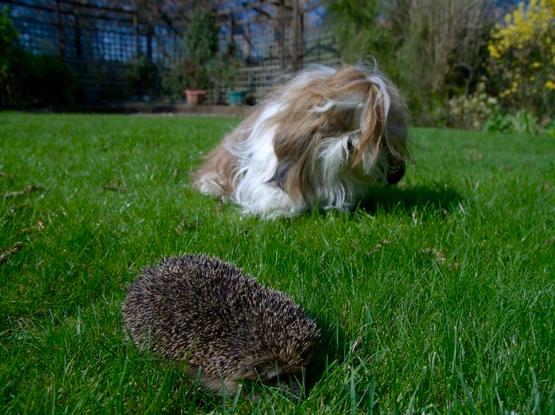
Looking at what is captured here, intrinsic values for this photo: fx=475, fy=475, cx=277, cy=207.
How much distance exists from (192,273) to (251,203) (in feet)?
6.50

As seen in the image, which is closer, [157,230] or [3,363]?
[3,363]

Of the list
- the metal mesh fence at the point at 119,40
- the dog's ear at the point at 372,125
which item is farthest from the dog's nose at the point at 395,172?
the metal mesh fence at the point at 119,40

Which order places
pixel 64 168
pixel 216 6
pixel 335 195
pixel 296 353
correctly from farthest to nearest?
pixel 216 6
pixel 64 168
pixel 335 195
pixel 296 353

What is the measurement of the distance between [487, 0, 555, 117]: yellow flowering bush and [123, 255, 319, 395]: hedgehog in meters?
15.1

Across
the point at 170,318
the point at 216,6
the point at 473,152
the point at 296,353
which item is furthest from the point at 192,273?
the point at 216,6

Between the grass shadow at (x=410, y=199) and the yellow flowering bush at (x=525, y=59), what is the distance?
11.9m

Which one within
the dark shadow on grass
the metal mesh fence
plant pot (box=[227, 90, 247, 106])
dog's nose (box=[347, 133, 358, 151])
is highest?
the metal mesh fence

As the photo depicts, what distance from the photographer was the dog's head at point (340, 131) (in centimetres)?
337

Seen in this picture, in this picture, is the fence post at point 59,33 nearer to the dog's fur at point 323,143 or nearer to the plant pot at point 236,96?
the plant pot at point 236,96

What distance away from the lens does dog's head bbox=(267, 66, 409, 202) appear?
11.0 ft

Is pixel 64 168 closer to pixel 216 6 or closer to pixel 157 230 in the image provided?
pixel 157 230

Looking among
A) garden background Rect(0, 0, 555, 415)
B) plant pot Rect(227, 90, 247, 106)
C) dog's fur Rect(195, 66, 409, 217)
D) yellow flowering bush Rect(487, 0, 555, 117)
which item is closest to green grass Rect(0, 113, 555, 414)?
garden background Rect(0, 0, 555, 415)

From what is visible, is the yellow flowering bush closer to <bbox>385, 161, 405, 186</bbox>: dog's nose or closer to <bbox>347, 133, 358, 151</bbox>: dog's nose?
<bbox>385, 161, 405, 186</bbox>: dog's nose

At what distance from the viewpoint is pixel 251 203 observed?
3885mm
